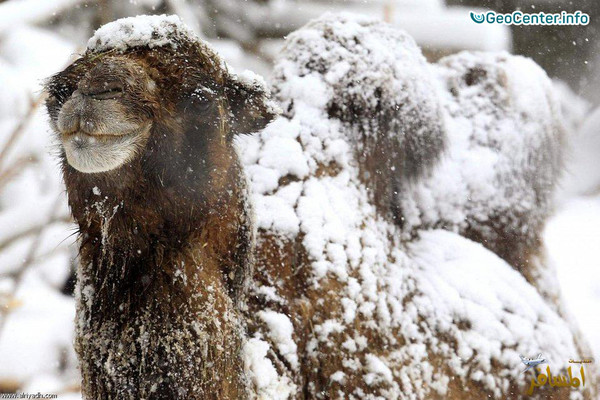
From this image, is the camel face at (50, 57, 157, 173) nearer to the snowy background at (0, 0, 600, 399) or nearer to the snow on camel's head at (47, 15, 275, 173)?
the snow on camel's head at (47, 15, 275, 173)

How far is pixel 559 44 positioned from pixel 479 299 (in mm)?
7699

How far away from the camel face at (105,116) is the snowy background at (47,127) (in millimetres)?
331

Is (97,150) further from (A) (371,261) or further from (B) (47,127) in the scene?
(B) (47,127)

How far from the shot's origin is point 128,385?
6.81 feet

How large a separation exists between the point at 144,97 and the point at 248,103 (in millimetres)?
378

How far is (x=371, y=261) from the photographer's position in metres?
2.73

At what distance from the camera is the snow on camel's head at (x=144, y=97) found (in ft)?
6.07

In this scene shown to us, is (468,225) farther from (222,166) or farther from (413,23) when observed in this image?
(413,23)

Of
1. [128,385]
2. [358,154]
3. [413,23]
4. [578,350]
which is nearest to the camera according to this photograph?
[128,385]

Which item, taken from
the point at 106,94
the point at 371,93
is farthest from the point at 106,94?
the point at 371,93

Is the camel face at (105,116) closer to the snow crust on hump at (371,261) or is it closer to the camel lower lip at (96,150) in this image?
the camel lower lip at (96,150)

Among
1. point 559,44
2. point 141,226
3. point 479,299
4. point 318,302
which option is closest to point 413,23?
point 559,44

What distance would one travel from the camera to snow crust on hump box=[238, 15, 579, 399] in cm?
257
